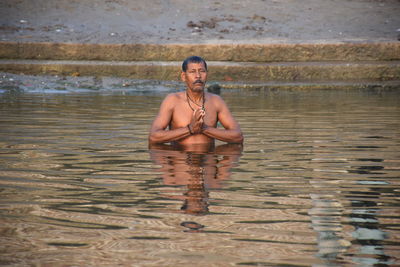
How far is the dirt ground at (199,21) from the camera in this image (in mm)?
20266

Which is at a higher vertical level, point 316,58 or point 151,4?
point 151,4

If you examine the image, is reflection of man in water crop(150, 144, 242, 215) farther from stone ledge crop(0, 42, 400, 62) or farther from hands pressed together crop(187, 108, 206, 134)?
stone ledge crop(0, 42, 400, 62)

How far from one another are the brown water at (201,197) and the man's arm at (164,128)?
0.11 m

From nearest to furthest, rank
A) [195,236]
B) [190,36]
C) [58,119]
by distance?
1. [195,236]
2. [58,119]
3. [190,36]

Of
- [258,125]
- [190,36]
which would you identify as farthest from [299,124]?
[190,36]

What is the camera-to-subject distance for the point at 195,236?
11.6ft

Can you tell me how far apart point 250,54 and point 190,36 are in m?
2.76

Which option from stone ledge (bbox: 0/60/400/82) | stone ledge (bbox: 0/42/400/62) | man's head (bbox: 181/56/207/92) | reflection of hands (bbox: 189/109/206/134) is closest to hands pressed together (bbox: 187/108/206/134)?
reflection of hands (bbox: 189/109/206/134)

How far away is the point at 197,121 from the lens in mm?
6598

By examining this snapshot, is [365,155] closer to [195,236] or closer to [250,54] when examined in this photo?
[195,236]

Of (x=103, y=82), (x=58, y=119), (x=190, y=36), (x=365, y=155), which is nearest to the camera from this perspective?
(x=365, y=155)

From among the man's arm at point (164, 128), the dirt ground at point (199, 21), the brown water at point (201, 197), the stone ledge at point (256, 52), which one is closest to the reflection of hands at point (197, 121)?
the man's arm at point (164, 128)

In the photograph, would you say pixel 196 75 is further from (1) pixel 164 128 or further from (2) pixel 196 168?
(2) pixel 196 168

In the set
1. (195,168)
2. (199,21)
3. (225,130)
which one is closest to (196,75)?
(225,130)
